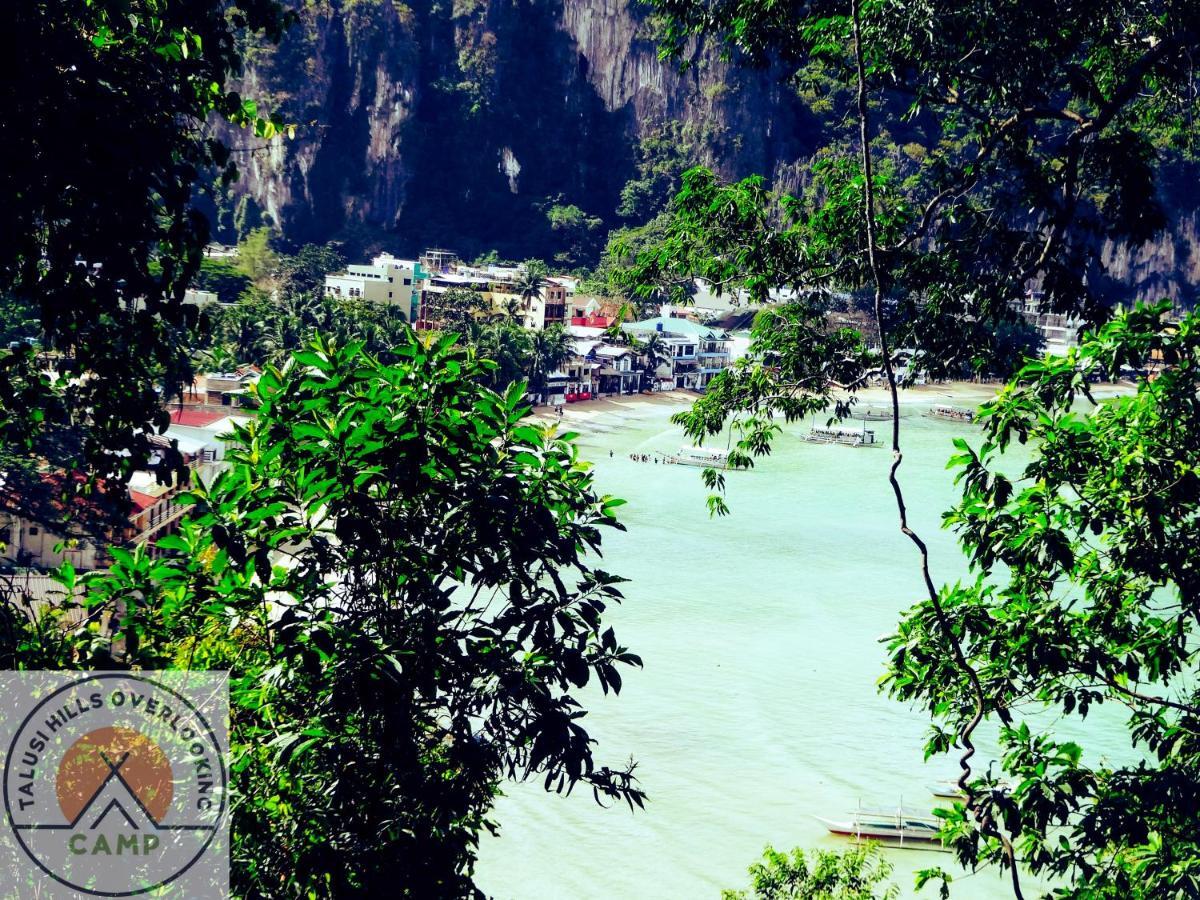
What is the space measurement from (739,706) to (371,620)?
13.8 m

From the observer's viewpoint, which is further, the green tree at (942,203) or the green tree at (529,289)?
the green tree at (529,289)

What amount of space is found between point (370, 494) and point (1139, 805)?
274cm

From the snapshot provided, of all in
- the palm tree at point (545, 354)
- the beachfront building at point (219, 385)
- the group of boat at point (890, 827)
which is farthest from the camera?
the palm tree at point (545, 354)

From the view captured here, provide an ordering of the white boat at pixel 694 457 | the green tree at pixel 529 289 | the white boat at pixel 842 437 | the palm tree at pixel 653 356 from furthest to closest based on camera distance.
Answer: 1. the green tree at pixel 529 289
2. the palm tree at pixel 653 356
3. the white boat at pixel 842 437
4. the white boat at pixel 694 457

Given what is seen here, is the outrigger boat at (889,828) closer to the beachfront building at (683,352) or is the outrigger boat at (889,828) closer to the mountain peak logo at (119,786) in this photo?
the mountain peak logo at (119,786)

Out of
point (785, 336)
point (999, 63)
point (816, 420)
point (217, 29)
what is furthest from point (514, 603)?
point (816, 420)

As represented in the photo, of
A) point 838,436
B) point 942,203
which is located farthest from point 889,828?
A: point 838,436

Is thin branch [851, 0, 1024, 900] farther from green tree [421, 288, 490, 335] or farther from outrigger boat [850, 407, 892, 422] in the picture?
green tree [421, 288, 490, 335]

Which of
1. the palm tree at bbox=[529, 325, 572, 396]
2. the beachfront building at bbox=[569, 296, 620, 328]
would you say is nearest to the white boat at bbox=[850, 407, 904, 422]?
the palm tree at bbox=[529, 325, 572, 396]

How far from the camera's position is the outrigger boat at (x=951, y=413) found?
47.2 metres

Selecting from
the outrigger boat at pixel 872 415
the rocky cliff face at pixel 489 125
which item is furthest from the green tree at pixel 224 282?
the outrigger boat at pixel 872 415

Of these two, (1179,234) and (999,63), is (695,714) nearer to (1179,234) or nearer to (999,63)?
(999,63)

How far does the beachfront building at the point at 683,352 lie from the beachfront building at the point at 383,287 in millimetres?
8672

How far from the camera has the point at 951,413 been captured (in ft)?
157
